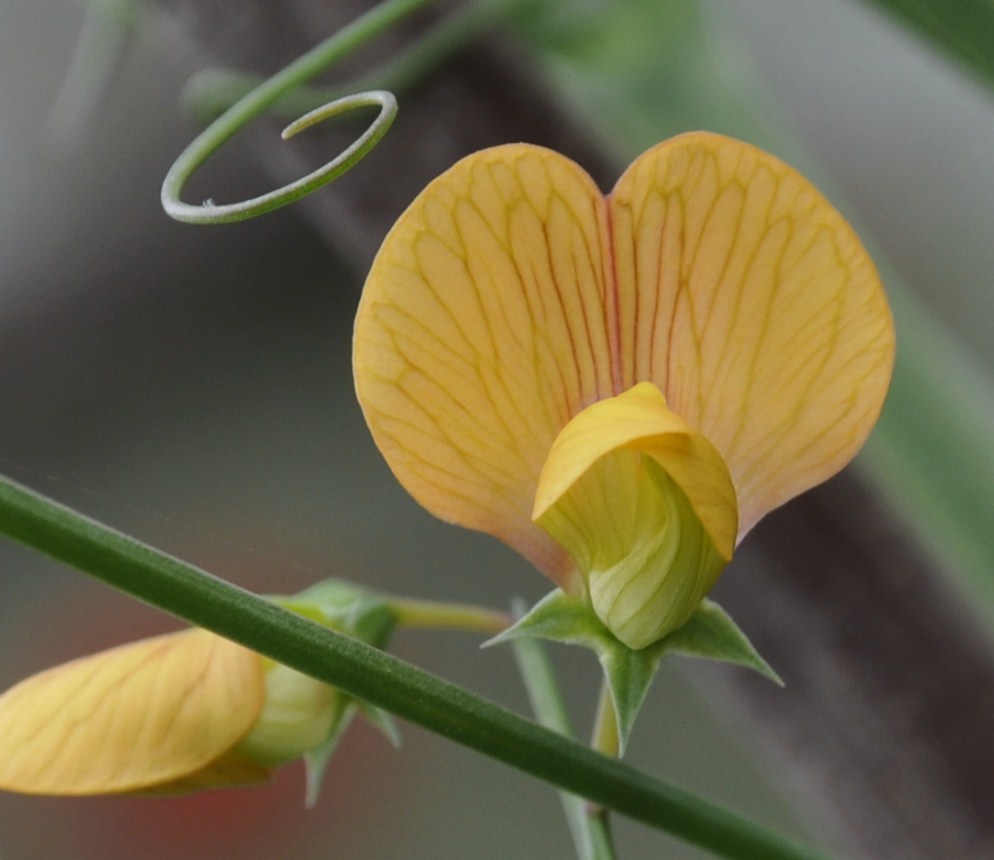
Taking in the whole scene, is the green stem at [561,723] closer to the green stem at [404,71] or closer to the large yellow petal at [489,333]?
the large yellow petal at [489,333]

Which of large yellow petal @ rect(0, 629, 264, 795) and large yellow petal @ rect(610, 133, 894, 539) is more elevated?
large yellow petal @ rect(610, 133, 894, 539)

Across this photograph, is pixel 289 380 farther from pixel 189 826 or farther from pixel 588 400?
pixel 588 400

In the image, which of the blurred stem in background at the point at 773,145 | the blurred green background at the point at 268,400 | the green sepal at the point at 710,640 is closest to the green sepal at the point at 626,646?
the green sepal at the point at 710,640

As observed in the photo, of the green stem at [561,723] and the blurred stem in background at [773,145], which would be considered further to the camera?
the blurred stem in background at [773,145]

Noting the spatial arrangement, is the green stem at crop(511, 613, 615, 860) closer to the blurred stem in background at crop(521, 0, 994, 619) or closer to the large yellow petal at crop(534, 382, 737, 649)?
the large yellow petal at crop(534, 382, 737, 649)

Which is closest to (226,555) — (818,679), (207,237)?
(207,237)

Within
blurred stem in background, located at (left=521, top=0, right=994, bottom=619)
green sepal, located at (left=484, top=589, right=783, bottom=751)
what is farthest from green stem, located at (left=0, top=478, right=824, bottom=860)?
blurred stem in background, located at (left=521, top=0, right=994, bottom=619)

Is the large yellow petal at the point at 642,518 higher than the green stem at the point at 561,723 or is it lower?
higher

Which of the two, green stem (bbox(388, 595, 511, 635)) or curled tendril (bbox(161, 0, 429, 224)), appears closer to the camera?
curled tendril (bbox(161, 0, 429, 224))
